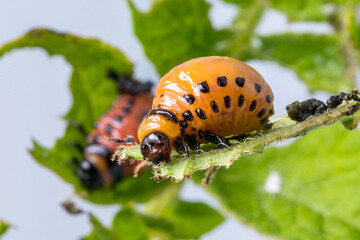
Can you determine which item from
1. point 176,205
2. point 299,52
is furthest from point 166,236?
point 299,52

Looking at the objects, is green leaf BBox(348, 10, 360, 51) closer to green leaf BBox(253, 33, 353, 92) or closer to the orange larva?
green leaf BBox(253, 33, 353, 92)

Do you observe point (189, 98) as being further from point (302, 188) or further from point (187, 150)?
point (302, 188)

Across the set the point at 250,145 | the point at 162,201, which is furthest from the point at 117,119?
the point at 250,145

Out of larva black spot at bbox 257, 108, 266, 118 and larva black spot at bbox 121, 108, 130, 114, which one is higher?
larva black spot at bbox 121, 108, 130, 114

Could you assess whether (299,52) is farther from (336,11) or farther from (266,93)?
(266,93)

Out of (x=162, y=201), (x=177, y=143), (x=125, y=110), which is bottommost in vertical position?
(x=177, y=143)

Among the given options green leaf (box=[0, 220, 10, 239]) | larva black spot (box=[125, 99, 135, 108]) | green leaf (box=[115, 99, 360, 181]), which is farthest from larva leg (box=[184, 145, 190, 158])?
larva black spot (box=[125, 99, 135, 108])
